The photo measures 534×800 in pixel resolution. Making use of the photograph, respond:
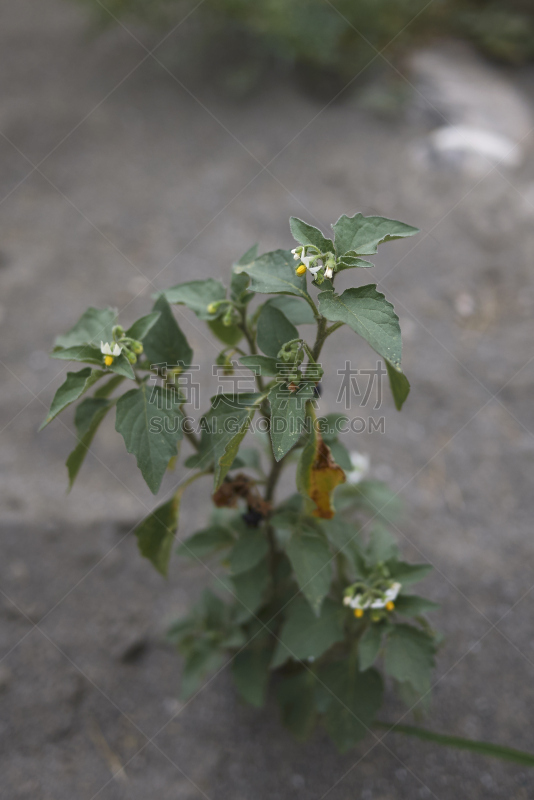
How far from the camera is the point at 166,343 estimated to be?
162 centimetres

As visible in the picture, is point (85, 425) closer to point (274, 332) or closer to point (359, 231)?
point (274, 332)

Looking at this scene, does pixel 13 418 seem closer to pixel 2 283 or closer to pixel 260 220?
pixel 2 283

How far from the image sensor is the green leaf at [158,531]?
1.67m

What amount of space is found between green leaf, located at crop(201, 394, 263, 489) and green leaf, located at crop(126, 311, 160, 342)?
0.83ft

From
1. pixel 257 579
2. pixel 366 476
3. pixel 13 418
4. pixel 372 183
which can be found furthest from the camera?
pixel 372 183

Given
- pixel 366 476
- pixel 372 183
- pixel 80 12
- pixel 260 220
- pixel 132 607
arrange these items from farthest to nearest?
pixel 80 12, pixel 372 183, pixel 260 220, pixel 366 476, pixel 132 607

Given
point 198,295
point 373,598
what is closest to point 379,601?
point 373,598

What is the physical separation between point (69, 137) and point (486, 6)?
4.21 meters

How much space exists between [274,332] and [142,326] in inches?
13.4

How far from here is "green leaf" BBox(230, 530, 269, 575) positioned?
171 centimetres

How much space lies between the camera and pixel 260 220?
3.97 metres

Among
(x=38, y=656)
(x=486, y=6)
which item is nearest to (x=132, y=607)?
(x=38, y=656)

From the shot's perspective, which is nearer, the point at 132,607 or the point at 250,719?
the point at 250,719

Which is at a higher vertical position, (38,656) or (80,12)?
(80,12)
